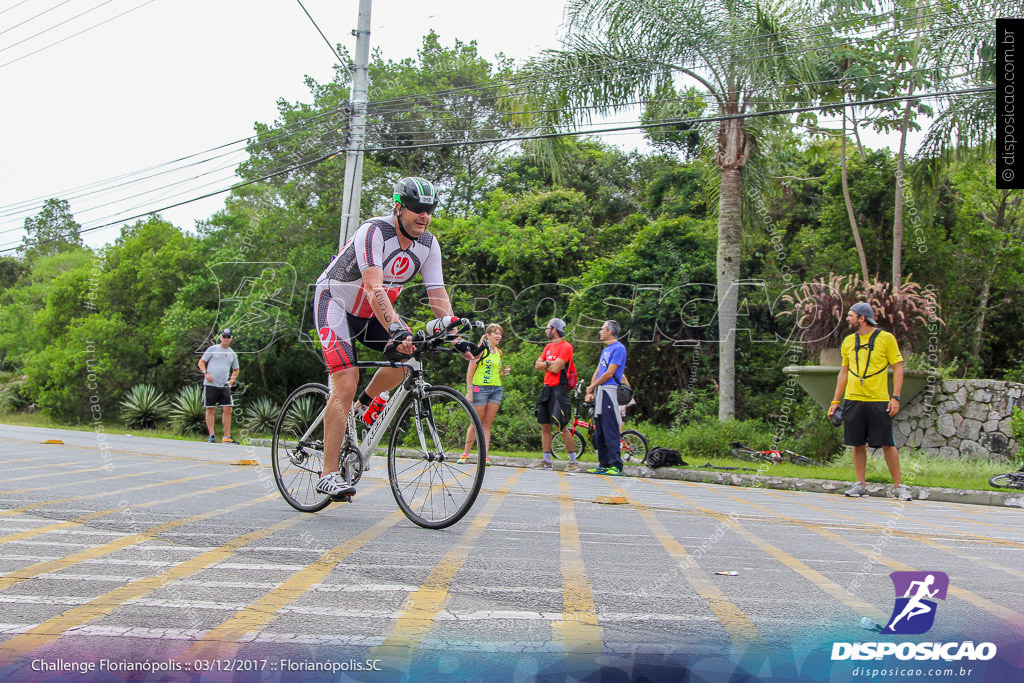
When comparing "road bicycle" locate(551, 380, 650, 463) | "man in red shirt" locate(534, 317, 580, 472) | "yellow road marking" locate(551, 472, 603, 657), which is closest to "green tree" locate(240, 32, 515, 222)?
"road bicycle" locate(551, 380, 650, 463)

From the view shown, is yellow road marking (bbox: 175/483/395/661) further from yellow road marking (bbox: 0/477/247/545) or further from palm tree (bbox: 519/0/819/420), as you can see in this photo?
palm tree (bbox: 519/0/819/420)

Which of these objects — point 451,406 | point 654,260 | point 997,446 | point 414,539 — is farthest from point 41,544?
point 654,260

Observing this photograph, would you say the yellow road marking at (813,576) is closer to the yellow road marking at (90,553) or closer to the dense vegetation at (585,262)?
the yellow road marking at (90,553)

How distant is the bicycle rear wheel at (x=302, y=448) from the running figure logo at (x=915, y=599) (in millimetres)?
3225

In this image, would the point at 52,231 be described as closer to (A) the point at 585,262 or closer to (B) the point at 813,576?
(A) the point at 585,262

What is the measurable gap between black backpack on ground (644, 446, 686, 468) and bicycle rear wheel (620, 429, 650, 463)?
1794 millimetres

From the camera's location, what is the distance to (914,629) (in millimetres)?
2910

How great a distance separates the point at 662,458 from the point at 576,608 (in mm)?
8339

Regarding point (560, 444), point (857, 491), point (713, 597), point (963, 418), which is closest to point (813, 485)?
point (857, 491)

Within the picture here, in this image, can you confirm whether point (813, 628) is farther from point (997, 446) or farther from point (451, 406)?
point (997, 446)

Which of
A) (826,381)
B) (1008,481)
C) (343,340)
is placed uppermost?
(343,340)

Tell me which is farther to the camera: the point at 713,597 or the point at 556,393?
the point at 556,393

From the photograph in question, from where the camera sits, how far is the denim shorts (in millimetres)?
10883

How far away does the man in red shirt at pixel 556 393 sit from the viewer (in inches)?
449
